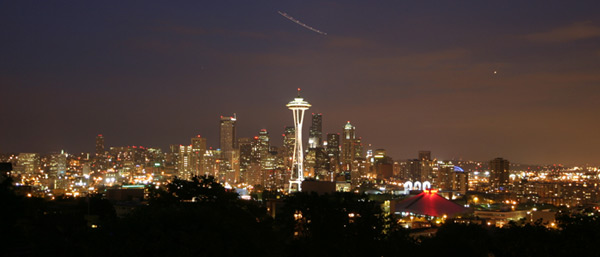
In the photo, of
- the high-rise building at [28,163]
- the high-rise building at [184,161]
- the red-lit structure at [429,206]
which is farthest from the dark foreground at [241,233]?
the high-rise building at [184,161]

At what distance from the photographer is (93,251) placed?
1761cm

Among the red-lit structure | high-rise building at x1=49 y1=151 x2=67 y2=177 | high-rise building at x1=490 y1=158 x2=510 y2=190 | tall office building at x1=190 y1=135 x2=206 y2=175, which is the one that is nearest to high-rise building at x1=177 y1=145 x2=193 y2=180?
tall office building at x1=190 y1=135 x2=206 y2=175

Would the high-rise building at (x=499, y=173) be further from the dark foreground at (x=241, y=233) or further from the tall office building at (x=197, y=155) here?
the dark foreground at (x=241, y=233)

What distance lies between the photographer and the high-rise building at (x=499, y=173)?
18449 centimetres

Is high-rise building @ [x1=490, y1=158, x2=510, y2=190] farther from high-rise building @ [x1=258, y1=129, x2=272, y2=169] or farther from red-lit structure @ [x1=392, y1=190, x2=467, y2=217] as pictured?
red-lit structure @ [x1=392, y1=190, x2=467, y2=217]

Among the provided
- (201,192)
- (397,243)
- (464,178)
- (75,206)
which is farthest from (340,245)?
(464,178)

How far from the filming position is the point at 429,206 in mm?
69125

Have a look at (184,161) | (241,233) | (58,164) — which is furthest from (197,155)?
(241,233)

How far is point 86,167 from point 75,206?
136768 mm

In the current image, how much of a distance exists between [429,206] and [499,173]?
4939 inches

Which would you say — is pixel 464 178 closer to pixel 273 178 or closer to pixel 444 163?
pixel 444 163

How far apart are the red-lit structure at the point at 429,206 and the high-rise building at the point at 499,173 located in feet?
385

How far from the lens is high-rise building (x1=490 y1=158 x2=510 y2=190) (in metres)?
184

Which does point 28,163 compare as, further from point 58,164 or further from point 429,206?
point 429,206
